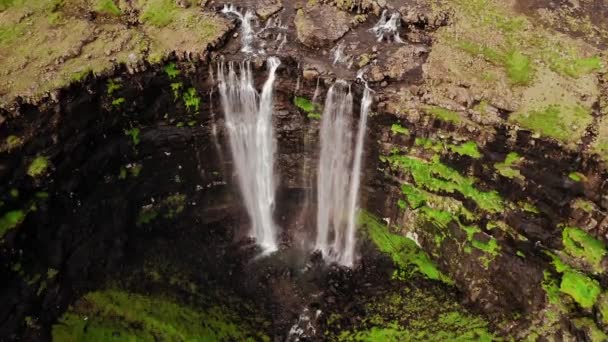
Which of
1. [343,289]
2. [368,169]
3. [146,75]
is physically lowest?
[343,289]

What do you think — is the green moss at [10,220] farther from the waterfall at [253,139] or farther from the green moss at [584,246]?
the green moss at [584,246]

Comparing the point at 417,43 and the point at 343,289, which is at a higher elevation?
the point at 417,43

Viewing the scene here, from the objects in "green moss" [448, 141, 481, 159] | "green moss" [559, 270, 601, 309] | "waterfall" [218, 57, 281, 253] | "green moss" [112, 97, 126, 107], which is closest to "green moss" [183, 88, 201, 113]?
"waterfall" [218, 57, 281, 253]

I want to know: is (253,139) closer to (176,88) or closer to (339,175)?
(176,88)

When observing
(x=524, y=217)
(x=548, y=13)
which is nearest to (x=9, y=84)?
(x=524, y=217)

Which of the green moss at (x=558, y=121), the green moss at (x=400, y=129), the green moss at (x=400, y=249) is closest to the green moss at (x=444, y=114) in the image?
the green moss at (x=400, y=129)

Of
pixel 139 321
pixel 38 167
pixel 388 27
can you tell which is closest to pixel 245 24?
pixel 388 27

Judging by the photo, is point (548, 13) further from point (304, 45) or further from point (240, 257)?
point (240, 257)
